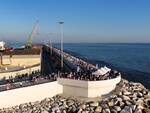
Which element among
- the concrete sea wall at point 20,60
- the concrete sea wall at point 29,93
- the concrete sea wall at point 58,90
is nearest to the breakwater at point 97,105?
the concrete sea wall at point 29,93

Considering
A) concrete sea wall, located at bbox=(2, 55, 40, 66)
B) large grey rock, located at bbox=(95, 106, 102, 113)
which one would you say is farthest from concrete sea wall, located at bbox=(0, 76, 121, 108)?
concrete sea wall, located at bbox=(2, 55, 40, 66)

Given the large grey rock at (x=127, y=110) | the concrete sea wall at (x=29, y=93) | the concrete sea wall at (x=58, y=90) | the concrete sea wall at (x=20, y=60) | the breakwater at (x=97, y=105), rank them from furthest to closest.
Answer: the concrete sea wall at (x=20, y=60) < the concrete sea wall at (x=58, y=90) < the concrete sea wall at (x=29, y=93) < the breakwater at (x=97, y=105) < the large grey rock at (x=127, y=110)

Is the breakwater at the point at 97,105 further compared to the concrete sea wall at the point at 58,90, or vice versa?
the concrete sea wall at the point at 58,90

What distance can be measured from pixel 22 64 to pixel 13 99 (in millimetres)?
35732

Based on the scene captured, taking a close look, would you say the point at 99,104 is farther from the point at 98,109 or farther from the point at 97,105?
the point at 98,109

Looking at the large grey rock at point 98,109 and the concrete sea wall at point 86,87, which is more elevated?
the concrete sea wall at point 86,87

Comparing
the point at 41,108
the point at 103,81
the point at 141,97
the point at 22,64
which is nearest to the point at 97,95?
the point at 103,81

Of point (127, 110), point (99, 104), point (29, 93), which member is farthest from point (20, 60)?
point (127, 110)

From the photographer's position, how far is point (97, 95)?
41.8 meters

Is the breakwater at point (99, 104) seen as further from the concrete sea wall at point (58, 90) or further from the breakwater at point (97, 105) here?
the concrete sea wall at point (58, 90)

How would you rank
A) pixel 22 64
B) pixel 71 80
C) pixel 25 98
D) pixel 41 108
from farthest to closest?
pixel 22 64
pixel 71 80
pixel 25 98
pixel 41 108

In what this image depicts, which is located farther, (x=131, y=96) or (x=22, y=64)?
(x=22, y=64)

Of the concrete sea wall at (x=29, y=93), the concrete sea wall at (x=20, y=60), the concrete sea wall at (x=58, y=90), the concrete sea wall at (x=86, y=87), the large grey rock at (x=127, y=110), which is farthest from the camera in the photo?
the concrete sea wall at (x=20, y=60)

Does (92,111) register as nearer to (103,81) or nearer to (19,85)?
(103,81)
